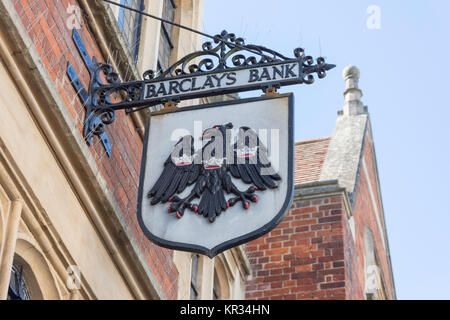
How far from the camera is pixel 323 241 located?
15.5 m

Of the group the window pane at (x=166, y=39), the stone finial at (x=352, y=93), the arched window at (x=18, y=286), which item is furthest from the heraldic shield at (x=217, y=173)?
the stone finial at (x=352, y=93)

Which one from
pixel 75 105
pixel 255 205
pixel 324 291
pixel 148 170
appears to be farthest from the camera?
pixel 324 291

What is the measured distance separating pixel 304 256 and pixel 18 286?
309 inches

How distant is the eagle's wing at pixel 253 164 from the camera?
25.3 ft

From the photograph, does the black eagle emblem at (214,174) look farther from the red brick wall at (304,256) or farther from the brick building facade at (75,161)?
the red brick wall at (304,256)

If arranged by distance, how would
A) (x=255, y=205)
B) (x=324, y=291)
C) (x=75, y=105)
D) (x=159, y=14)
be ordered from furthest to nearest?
(x=324, y=291), (x=159, y=14), (x=75, y=105), (x=255, y=205)

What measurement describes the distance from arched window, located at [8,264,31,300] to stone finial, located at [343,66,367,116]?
13.0 m

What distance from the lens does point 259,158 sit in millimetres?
7863

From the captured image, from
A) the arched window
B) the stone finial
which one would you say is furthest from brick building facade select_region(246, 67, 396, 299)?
the arched window

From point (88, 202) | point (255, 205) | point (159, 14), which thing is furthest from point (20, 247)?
point (159, 14)

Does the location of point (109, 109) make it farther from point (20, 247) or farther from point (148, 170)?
point (20, 247)

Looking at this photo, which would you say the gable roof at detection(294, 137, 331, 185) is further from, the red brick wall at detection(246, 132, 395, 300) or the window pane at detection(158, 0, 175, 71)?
the window pane at detection(158, 0, 175, 71)
